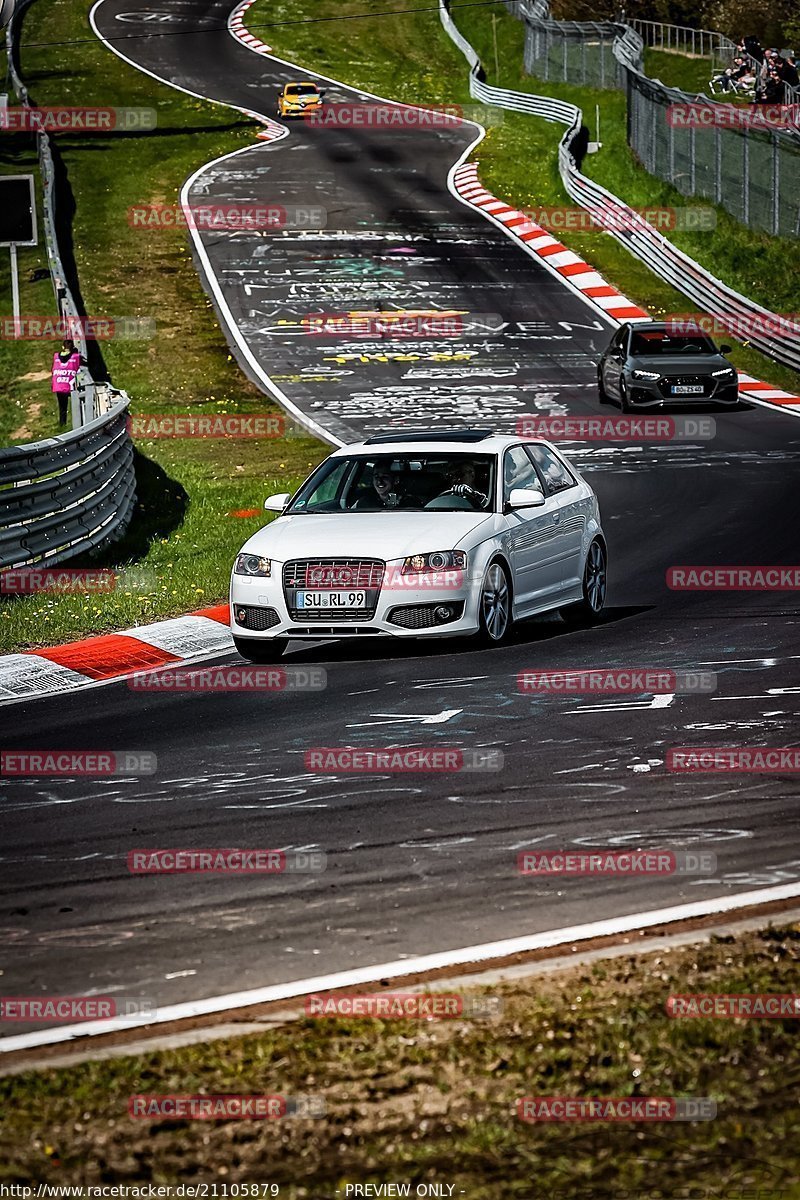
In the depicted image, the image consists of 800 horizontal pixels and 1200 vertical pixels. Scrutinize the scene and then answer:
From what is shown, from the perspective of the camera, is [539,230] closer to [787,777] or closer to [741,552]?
[741,552]

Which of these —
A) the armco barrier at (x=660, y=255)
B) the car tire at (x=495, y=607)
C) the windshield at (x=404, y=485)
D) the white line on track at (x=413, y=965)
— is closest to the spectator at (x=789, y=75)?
the armco barrier at (x=660, y=255)

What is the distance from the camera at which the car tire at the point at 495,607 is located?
42.1 ft

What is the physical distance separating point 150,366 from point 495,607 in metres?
19.4

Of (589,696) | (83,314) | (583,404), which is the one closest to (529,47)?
(83,314)

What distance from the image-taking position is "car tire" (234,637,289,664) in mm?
12977

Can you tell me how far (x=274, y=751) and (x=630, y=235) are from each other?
3291 cm

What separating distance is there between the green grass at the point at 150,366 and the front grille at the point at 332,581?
226 centimetres

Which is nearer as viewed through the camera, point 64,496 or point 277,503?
point 277,503

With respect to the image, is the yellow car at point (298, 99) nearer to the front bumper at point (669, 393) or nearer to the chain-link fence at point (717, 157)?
the chain-link fence at point (717, 157)

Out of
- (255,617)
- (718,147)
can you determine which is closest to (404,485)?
(255,617)

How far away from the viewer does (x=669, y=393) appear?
2766 cm

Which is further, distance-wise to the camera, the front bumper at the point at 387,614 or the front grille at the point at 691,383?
the front grille at the point at 691,383

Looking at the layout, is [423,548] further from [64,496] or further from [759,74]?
[759,74]

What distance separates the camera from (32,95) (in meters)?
56.6
